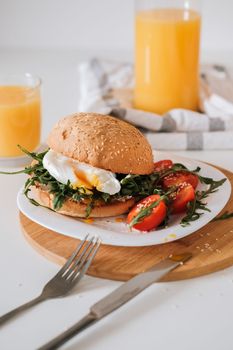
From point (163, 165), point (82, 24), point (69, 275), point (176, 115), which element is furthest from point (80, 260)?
point (82, 24)

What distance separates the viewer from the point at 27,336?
139cm

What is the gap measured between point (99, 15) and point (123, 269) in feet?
7.89

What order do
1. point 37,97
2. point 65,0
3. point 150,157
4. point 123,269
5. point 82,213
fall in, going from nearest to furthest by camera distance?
point 123,269, point 82,213, point 150,157, point 37,97, point 65,0

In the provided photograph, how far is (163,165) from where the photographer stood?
2.08 metres

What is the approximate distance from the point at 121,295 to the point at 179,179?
0.57 meters

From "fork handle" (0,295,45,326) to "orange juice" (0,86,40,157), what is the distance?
3.24ft

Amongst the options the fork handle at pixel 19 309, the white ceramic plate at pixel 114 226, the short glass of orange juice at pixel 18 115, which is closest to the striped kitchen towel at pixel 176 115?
the short glass of orange juice at pixel 18 115

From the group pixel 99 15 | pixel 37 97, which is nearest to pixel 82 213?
pixel 37 97

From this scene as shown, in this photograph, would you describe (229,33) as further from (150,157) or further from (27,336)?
(27,336)

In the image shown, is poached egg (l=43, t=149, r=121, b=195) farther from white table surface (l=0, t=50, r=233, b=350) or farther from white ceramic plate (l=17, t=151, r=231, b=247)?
white table surface (l=0, t=50, r=233, b=350)

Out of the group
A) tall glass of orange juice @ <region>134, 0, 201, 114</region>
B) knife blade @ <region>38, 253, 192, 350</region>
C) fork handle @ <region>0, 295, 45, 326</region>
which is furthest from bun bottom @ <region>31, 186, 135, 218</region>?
tall glass of orange juice @ <region>134, 0, 201, 114</region>

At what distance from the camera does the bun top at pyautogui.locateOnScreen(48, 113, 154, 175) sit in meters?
1.84

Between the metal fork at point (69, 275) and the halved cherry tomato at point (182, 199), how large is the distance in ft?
0.88

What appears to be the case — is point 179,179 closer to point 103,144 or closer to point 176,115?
point 103,144
